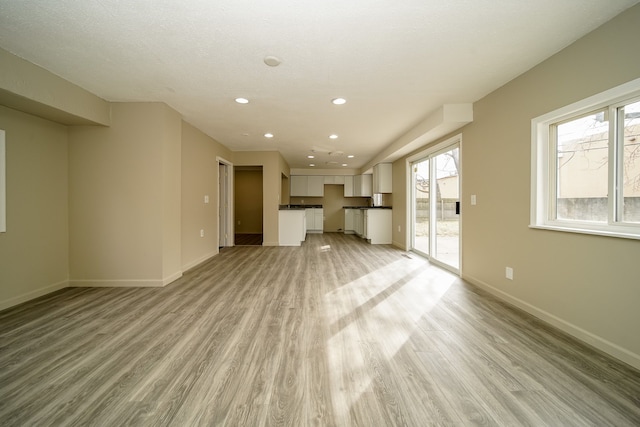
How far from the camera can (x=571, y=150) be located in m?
2.19

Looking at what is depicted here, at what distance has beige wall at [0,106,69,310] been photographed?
2.63 meters

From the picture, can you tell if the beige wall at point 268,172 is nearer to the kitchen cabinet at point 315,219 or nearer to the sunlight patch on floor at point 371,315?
the kitchen cabinet at point 315,219

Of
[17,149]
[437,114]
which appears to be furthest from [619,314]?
[17,149]

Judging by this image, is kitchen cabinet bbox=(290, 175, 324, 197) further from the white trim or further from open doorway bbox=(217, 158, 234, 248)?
the white trim

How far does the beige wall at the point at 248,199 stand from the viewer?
930cm

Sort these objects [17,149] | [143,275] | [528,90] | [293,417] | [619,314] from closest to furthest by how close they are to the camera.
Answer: [293,417]
[619,314]
[528,90]
[17,149]
[143,275]

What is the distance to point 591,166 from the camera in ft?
6.64

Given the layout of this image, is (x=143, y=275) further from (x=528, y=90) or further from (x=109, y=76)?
(x=528, y=90)

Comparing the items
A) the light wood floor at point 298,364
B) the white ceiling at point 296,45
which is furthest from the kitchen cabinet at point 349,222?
the light wood floor at point 298,364

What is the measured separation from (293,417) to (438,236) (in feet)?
13.2

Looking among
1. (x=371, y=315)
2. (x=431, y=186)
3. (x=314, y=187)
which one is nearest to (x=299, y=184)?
(x=314, y=187)

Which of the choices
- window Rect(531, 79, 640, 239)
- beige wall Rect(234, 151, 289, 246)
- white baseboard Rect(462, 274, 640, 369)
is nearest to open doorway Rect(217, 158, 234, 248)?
beige wall Rect(234, 151, 289, 246)

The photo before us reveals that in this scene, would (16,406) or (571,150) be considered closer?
(16,406)

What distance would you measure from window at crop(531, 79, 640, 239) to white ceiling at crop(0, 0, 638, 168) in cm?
59
